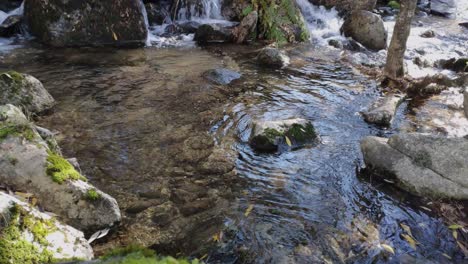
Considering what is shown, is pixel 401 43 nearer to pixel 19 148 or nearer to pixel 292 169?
pixel 292 169

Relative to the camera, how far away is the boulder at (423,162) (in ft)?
17.1

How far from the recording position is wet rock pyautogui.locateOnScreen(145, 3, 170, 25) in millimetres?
14102

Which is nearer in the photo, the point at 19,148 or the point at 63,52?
the point at 19,148

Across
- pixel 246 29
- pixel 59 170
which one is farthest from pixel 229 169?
pixel 246 29

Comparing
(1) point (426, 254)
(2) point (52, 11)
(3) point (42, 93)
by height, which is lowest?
(1) point (426, 254)

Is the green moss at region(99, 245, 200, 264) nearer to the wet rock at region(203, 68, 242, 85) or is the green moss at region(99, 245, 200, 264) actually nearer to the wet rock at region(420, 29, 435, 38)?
the wet rock at region(203, 68, 242, 85)

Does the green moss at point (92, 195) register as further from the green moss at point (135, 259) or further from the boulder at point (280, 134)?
the boulder at point (280, 134)

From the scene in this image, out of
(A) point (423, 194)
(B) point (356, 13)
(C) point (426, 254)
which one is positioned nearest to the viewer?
(C) point (426, 254)

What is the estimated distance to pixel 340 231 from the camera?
15.1ft

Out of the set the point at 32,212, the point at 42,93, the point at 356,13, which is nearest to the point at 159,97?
the point at 42,93

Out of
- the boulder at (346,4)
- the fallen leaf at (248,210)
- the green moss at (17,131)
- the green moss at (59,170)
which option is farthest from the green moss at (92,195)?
the boulder at (346,4)

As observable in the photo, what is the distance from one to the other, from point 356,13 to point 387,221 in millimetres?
10811

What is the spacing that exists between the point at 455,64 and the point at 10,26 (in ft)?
41.5

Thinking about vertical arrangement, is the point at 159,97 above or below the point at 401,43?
below
